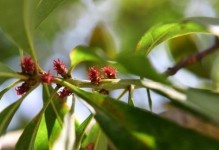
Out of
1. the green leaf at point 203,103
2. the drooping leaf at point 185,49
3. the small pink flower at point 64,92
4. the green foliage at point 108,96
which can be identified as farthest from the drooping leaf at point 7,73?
Result: the drooping leaf at point 185,49

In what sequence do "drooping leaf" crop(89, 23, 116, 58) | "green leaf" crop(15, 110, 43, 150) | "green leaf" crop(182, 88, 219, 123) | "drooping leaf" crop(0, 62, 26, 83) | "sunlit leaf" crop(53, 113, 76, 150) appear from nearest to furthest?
"green leaf" crop(182, 88, 219, 123) < "sunlit leaf" crop(53, 113, 76, 150) < "drooping leaf" crop(0, 62, 26, 83) < "green leaf" crop(15, 110, 43, 150) < "drooping leaf" crop(89, 23, 116, 58)

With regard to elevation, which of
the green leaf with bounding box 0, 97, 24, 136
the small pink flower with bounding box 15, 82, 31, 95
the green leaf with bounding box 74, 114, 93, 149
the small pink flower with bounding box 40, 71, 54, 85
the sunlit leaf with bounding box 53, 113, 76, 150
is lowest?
the green leaf with bounding box 74, 114, 93, 149

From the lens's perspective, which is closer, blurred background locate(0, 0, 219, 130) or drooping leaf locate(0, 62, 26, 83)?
drooping leaf locate(0, 62, 26, 83)

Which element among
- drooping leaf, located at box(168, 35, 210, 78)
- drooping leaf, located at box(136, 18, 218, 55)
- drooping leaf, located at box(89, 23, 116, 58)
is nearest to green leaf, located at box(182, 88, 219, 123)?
drooping leaf, located at box(136, 18, 218, 55)

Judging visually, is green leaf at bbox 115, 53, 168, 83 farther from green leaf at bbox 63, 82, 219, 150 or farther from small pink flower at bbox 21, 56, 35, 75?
small pink flower at bbox 21, 56, 35, 75

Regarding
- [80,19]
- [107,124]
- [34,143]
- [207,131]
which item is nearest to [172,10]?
[80,19]

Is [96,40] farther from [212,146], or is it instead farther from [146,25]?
[212,146]

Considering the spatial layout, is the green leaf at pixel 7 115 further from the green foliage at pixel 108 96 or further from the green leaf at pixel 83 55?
the green leaf at pixel 83 55

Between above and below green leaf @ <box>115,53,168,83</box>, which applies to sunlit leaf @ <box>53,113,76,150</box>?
below
